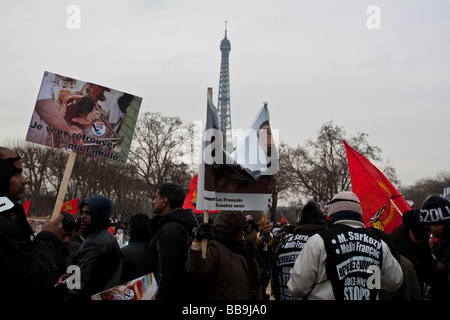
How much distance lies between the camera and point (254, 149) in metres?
4.25

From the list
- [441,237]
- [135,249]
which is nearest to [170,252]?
[135,249]

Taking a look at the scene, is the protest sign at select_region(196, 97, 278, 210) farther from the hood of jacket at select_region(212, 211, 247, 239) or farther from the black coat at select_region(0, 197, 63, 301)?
the black coat at select_region(0, 197, 63, 301)

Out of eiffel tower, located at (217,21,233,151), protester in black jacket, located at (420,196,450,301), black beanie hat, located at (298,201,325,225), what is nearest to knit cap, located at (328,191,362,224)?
protester in black jacket, located at (420,196,450,301)

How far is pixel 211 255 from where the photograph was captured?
3795 mm

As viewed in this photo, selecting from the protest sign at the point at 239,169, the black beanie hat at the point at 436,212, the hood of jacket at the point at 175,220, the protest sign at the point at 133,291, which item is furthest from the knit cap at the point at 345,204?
the protest sign at the point at 133,291

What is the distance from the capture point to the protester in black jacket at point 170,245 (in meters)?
3.65

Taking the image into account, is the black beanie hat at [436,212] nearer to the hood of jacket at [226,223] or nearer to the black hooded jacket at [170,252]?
the hood of jacket at [226,223]

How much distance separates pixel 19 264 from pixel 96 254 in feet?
4.31

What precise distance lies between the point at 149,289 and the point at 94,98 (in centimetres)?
286

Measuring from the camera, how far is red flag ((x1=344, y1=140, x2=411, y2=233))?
6.12 meters

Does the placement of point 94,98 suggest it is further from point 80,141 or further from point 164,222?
point 164,222

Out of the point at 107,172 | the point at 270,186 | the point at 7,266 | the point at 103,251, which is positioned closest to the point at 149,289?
the point at 103,251

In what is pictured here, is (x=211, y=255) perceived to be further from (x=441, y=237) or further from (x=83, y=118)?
(x=83, y=118)
